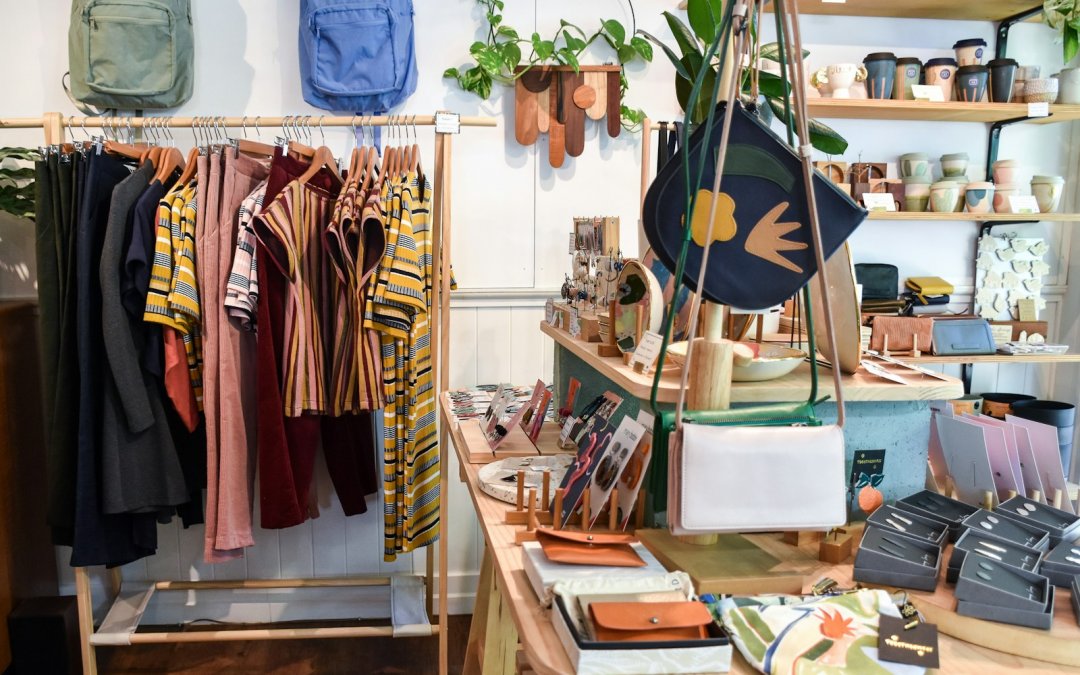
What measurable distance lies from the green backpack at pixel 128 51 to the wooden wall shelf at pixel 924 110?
82.0 inches

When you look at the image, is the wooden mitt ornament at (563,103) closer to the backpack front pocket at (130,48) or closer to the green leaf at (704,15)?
the backpack front pocket at (130,48)

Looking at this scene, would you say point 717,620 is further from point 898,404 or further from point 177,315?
point 177,315

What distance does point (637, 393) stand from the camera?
53.5 inches

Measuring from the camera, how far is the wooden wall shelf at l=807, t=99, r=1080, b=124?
110 inches

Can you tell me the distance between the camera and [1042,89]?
9.57 ft

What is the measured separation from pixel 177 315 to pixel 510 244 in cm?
119

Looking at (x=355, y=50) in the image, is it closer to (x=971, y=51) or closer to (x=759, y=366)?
(x=759, y=366)

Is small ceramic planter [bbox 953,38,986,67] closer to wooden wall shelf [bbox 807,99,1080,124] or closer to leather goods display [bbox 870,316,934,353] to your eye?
wooden wall shelf [bbox 807,99,1080,124]

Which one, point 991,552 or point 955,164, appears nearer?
point 991,552

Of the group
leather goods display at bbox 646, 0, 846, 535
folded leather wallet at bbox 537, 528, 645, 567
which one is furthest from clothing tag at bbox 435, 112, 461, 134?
folded leather wallet at bbox 537, 528, 645, 567

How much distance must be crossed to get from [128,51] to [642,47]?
5.53 feet

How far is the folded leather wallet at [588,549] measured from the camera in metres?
1.18

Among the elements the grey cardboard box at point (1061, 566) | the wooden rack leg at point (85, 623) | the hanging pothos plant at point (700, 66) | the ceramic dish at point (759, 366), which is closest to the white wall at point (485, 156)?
the wooden rack leg at point (85, 623)

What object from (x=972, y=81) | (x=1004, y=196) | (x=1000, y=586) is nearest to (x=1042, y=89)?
(x=972, y=81)
